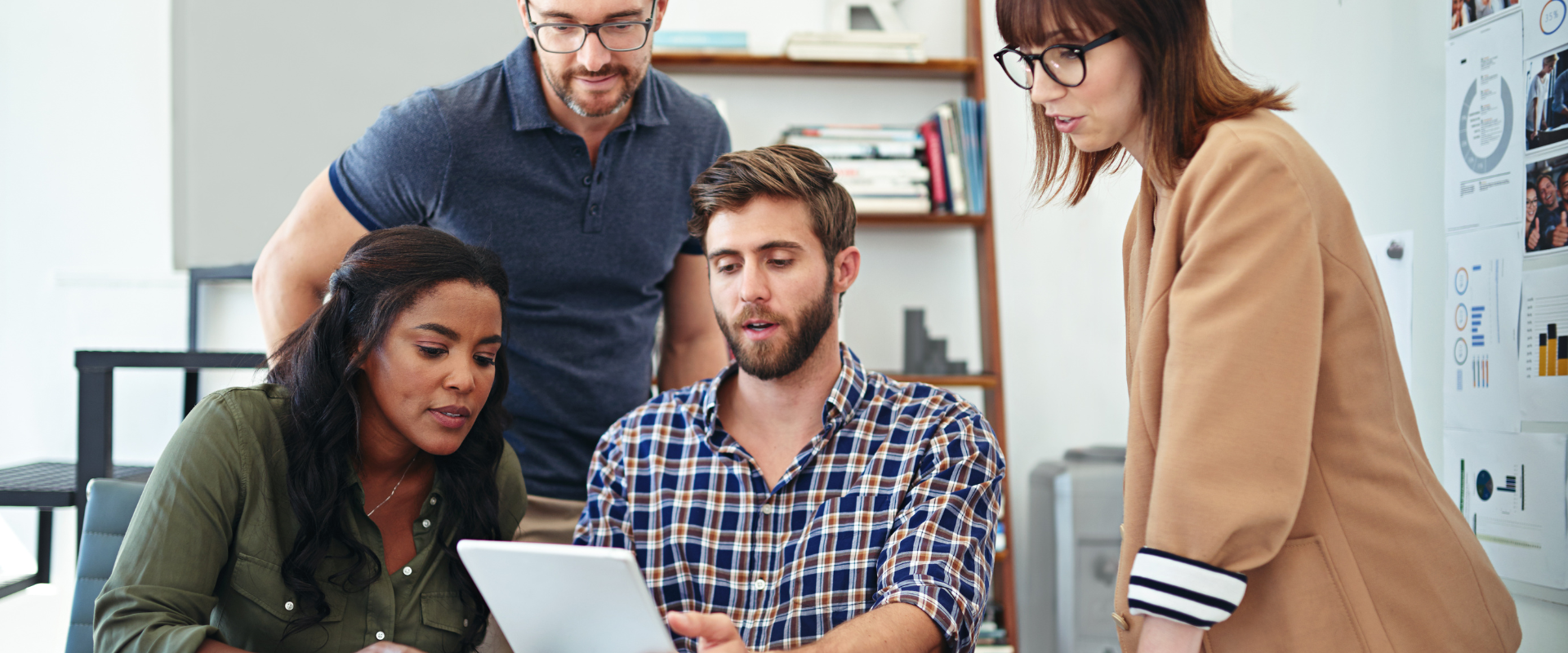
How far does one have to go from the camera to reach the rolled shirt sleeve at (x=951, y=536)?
1.26 metres

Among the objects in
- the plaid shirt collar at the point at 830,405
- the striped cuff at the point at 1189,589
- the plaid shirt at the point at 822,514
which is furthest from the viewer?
the plaid shirt collar at the point at 830,405

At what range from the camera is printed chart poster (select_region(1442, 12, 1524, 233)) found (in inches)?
46.5

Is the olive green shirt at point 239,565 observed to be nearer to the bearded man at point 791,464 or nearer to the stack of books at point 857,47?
the bearded man at point 791,464

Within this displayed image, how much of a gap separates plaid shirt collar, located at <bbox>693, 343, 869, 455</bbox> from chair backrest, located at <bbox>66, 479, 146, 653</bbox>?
79 centimetres

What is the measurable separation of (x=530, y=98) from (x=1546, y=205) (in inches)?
54.0

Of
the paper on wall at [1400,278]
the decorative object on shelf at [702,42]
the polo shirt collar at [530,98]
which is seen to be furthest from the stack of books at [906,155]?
the paper on wall at [1400,278]

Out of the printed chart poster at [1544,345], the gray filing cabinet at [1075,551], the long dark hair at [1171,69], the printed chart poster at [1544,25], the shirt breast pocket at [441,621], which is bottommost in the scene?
the gray filing cabinet at [1075,551]

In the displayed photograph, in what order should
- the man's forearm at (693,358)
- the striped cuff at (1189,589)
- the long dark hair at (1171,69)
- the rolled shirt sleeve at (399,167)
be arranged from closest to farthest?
the striped cuff at (1189,589)
the long dark hair at (1171,69)
the rolled shirt sleeve at (399,167)
the man's forearm at (693,358)

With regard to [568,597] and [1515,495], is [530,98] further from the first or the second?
[1515,495]

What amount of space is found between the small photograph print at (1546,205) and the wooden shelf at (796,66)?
1.93 metres

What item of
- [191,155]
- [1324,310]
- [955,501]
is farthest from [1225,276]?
[191,155]

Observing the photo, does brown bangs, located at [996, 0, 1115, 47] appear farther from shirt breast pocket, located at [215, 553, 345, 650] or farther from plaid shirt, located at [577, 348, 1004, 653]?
shirt breast pocket, located at [215, 553, 345, 650]

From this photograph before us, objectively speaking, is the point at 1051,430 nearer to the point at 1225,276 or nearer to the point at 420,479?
the point at 420,479

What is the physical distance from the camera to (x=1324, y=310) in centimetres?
86
